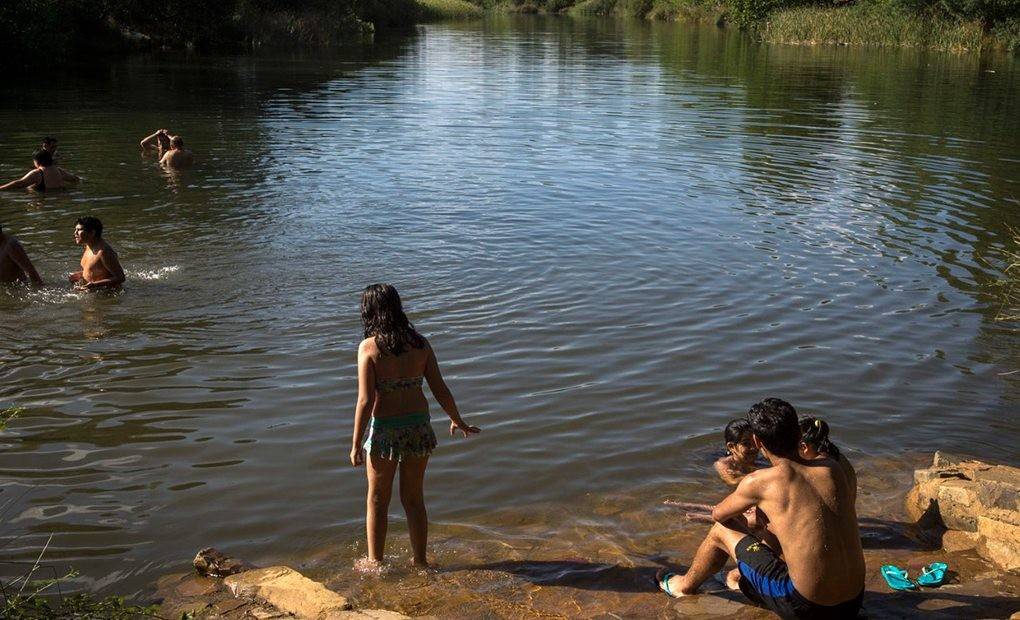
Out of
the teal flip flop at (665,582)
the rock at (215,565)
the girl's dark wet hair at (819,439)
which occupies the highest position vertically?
the girl's dark wet hair at (819,439)

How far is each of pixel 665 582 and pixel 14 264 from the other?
8.78 meters

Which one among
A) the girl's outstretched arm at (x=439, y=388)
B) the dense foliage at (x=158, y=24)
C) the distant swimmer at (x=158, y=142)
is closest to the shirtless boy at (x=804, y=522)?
the girl's outstretched arm at (x=439, y=388)

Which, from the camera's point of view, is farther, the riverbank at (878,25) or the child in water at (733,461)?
the riverbank at (878,25)

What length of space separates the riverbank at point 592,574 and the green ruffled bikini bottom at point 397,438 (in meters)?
0.76

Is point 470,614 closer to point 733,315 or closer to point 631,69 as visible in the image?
point 733,315

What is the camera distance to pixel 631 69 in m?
39.6

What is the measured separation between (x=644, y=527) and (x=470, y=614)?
1616mm

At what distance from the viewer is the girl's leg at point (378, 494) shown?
5.80m

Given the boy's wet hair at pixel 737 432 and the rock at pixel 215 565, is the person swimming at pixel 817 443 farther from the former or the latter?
the rock at pixel 215 565

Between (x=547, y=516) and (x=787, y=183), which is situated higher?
(x=787, y=183)

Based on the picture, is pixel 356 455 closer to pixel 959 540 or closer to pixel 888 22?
pixel 959 540

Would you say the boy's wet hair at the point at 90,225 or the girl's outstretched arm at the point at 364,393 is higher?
the boy's wet hair at the point at 90,225

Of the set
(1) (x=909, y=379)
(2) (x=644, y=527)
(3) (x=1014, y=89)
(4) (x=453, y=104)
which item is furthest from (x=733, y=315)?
(3) (x=1014, y=89)

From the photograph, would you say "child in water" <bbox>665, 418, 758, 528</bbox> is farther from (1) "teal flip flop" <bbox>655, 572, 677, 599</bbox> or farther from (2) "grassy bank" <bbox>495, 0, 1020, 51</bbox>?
(2) "grassy bank" <bbox>495, 0, 1020, 51</bbox>
